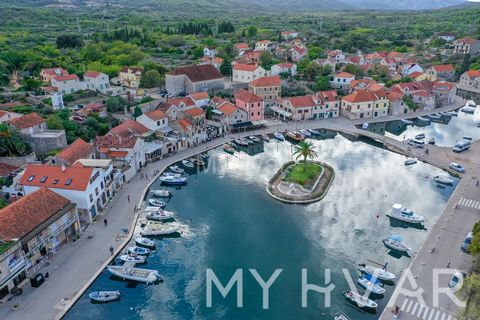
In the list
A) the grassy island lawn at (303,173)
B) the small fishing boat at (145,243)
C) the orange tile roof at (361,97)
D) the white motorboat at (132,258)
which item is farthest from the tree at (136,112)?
the orange tile roof at (361,97)

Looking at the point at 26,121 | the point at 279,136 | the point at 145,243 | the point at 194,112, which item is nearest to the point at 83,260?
the point at 145,243

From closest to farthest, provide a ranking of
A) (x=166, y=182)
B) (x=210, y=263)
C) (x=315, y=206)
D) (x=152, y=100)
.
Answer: (x=210, y=263), (x=315, y=206), (x=166, y=182), (x=152, y=100)

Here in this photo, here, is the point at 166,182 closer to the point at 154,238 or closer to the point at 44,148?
the point at 154,238

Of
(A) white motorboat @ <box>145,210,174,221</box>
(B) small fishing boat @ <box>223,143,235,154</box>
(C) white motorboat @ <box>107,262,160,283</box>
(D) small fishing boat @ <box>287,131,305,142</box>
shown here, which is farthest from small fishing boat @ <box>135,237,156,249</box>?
(D) small fishing boat @ <box>287,131,305,142</box>

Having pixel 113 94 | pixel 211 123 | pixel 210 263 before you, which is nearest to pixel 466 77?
pixel 211 123

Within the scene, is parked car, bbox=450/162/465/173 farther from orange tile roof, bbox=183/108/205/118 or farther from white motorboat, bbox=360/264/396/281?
orange tile roof, bbox=183/108/205/118

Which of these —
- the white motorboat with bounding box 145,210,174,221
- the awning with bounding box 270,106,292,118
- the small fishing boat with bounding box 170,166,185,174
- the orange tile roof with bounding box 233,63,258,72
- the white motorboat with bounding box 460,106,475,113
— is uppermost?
the orange tile roof with bounding box 233,63,258,72
